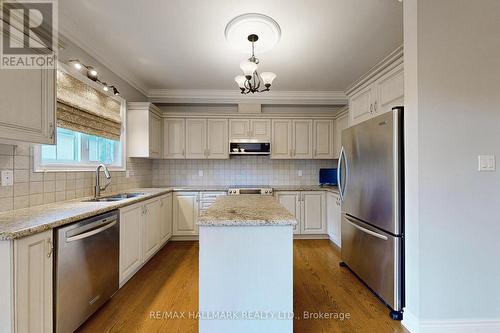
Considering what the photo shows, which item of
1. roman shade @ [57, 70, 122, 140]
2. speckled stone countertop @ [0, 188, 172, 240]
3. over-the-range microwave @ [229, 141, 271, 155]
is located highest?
roman shade @ [57, 70, 122, 140]

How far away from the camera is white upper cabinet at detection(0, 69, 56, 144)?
4.58ft

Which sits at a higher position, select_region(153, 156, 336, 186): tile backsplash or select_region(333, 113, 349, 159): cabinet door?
select_region(333, 113, 349, 159): cabinet door

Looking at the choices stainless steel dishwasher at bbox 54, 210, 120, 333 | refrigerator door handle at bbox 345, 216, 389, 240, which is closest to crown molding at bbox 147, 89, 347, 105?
refrigerator door handle at bbox 345, 216, 389, 240

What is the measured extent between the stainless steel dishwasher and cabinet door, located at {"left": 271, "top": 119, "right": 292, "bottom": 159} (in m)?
2.78

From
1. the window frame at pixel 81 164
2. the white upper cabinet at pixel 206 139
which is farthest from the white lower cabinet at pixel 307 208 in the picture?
the window frame at pixel 81 164

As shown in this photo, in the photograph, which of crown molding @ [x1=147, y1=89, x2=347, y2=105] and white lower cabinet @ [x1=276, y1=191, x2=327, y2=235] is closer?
white lower cabinet @ [x1=276, y1=191, x2=327, y2=235]

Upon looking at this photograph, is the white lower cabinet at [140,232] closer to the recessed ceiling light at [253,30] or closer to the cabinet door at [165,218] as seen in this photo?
the cabinet door at [165,218]

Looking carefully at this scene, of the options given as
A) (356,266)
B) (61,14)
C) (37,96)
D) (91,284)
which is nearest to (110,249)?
(91,284)

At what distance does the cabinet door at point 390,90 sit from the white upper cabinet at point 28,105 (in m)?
2.98

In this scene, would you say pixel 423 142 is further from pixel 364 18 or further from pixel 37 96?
pixel 37 96

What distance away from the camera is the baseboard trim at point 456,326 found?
1.70 m

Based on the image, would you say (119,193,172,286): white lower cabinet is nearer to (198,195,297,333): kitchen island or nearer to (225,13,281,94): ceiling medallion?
(198,195,297,333): kitchen island

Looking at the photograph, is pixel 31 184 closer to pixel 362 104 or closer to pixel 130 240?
pixel 130 240

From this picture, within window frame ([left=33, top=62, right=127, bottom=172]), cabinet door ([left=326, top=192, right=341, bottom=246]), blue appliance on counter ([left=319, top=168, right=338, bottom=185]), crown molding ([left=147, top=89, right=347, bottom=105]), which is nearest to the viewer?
window frame ([left=33, top=62, right=127, bottom=172])
